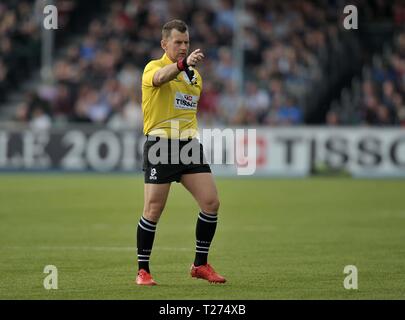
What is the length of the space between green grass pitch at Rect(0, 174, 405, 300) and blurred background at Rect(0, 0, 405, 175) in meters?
3.86

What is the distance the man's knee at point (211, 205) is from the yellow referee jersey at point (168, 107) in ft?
2.09

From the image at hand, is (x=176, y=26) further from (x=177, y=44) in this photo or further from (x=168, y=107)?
(x=168, y=107)

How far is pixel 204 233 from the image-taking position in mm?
10258

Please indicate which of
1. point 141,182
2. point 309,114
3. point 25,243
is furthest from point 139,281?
point 309,114

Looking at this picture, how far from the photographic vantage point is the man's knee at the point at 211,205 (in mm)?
10101

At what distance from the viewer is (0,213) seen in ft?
58.9

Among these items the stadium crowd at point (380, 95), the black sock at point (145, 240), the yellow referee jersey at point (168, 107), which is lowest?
the black sock at point (145, 240)

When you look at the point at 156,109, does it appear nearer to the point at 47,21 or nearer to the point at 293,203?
the point at 293,203

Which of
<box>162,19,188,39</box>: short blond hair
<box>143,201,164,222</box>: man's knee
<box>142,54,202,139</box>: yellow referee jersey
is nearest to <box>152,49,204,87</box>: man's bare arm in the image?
<box>142,54,202,139</box>: yellow referee jersey

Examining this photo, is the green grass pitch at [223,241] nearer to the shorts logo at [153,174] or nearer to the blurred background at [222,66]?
the shorts logo at [153,174]

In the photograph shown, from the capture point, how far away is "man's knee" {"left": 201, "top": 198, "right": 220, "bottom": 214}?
10.1 meters

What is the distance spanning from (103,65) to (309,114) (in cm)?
614

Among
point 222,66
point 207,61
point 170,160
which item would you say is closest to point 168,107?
point 170,160

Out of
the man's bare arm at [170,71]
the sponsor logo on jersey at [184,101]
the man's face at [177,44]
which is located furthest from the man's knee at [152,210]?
the man's face at [177,44]
